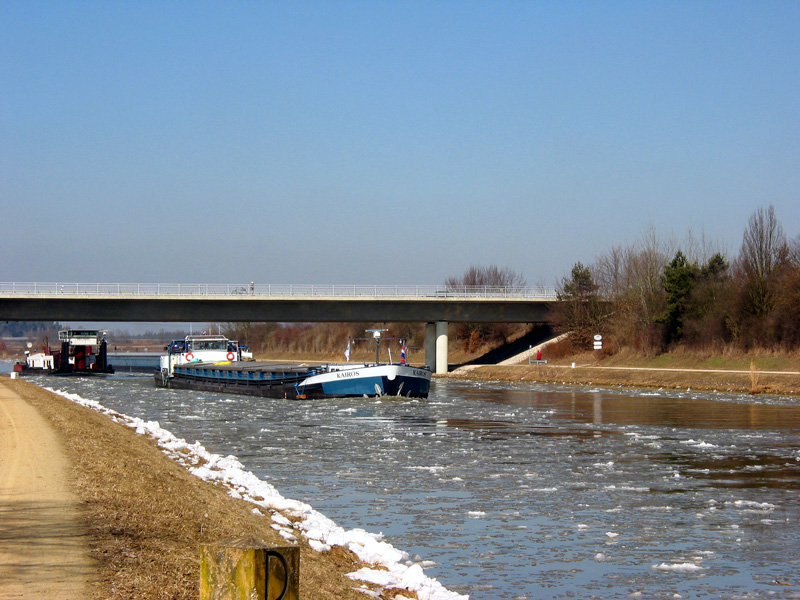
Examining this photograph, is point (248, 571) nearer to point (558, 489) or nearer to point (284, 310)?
point (558, 489)

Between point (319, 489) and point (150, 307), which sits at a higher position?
point (150, 307)

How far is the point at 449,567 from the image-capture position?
1082cm

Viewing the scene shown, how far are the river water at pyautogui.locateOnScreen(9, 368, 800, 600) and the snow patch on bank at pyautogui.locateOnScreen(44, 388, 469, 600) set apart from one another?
1.58 ft

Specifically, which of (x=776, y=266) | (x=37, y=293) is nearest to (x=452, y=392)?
(x=776, y=266)

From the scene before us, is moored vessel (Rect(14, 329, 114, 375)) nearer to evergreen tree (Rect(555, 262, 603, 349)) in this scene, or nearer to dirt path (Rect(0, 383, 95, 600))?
evergreen tree (Rect(555, 262, 603, 349))

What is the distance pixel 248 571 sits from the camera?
549 cm

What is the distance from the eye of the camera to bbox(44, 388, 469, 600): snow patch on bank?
9.67 meters

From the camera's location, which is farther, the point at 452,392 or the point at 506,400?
the point at 452,392

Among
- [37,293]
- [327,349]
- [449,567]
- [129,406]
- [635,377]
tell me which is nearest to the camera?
[449,567]

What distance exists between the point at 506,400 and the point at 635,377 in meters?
16.2

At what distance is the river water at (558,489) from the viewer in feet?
34.9

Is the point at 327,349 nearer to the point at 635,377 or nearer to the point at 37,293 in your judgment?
the point at 37,293

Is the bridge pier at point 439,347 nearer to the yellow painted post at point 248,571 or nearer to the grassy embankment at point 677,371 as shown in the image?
the grassy embankment at point 677,371

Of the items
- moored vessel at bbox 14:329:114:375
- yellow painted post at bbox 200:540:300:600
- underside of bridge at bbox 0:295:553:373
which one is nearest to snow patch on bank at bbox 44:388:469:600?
yellow painted post at bbox 200:540:300:600
